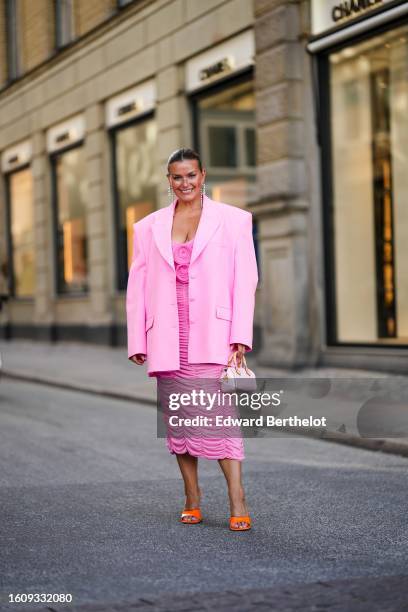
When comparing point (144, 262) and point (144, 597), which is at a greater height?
point (144, 262)

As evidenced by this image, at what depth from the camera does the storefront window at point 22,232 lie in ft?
82.5

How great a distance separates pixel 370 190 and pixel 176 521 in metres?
9.02

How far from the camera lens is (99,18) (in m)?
20.3

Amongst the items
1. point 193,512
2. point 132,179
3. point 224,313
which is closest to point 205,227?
point 224,313

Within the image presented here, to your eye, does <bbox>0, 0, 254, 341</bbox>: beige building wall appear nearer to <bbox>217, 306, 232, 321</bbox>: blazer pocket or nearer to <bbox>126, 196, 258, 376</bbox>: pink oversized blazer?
A: <bbox>126, 196, 258, 376</bbox>: pink oversized blazer

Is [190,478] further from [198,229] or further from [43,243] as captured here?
[43,243]

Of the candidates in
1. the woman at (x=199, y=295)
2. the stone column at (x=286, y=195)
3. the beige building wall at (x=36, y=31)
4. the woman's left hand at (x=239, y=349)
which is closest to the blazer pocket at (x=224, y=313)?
the woman at (x=199, y=295)

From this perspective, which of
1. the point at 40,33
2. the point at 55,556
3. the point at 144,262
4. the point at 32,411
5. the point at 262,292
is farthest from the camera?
the point at 40,33

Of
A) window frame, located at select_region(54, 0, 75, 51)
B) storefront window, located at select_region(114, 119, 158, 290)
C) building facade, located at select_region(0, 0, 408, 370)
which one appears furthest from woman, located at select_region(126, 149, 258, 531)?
window frame, located at select_region(54, 0, 75, 51)

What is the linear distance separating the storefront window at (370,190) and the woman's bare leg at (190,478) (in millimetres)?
7839

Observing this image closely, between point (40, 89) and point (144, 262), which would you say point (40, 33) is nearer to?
point (40, 89)

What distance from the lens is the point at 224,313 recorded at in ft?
17.6

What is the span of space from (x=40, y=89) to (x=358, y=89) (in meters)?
11.7

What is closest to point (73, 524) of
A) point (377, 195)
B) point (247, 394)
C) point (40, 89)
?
point (247, 394)
